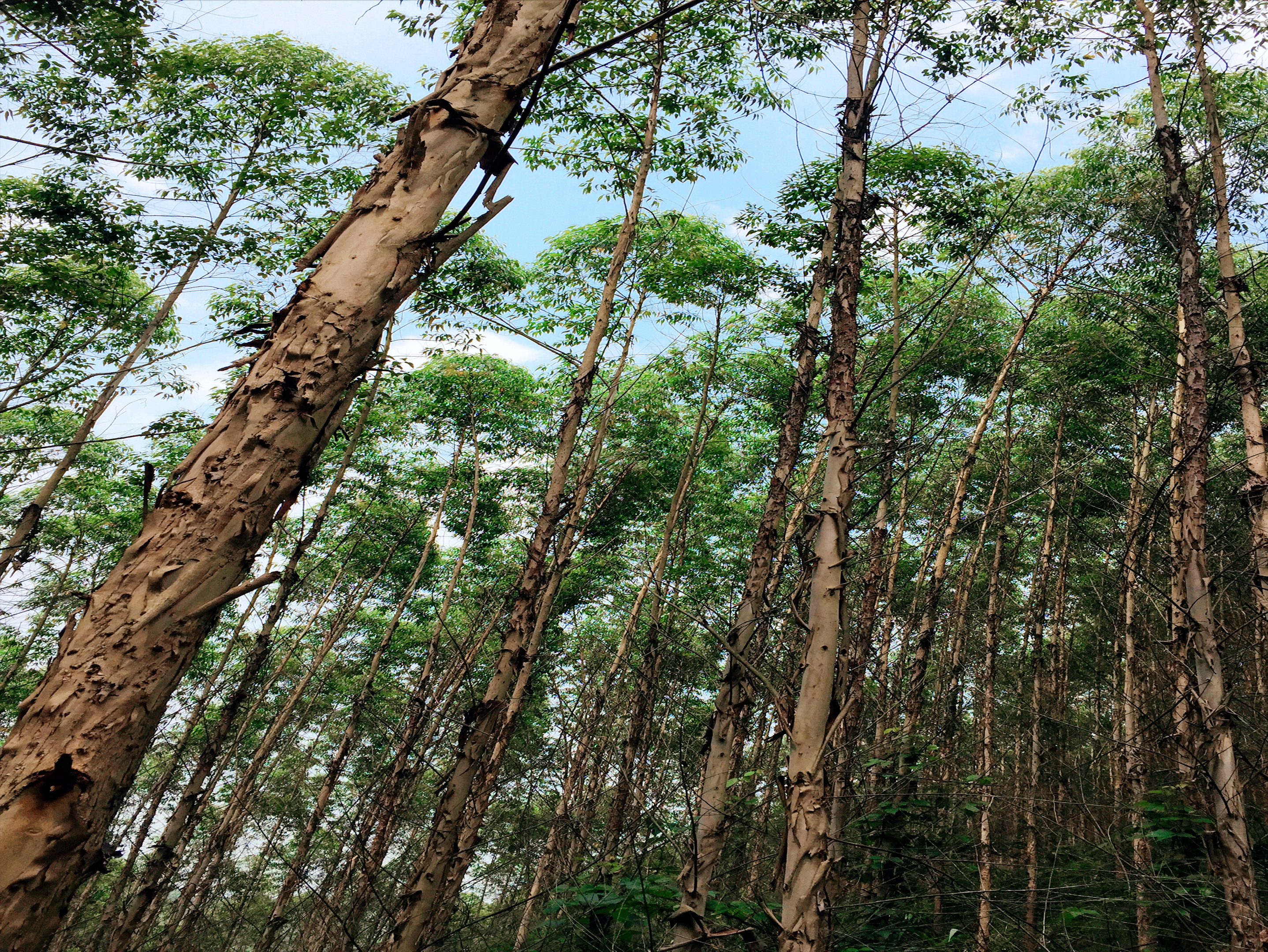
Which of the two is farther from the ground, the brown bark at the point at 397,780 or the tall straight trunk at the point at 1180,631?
the tall straight trunk at the point at 1180,631

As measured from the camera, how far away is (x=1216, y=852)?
4.81m

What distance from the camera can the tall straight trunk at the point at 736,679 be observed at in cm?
344

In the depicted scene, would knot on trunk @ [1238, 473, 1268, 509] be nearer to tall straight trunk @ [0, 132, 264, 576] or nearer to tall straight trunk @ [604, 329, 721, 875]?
tall straight trunk @ [604, 329, 721, 875]

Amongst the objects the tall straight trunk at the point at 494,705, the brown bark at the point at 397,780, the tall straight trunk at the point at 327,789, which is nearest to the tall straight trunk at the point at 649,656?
the tall straight trunk at the point at 494,705

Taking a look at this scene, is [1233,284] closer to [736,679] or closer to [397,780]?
[736,679]

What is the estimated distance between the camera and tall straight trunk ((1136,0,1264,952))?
11.8ft

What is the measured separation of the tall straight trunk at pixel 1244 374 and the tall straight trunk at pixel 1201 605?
0.63 feet

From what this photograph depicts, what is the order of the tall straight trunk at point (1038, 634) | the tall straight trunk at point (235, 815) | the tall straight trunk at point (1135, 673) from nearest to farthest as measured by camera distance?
the tall straight trunk at point (1135, 673) < the tall straight trunk at point (235, 815) < the tall straight trunk at point (1038, 634)

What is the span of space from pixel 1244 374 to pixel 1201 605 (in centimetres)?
170

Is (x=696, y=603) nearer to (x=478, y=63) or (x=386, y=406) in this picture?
(x=478, y=63)

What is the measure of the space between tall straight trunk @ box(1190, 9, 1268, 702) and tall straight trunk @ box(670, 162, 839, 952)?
2.72 metres

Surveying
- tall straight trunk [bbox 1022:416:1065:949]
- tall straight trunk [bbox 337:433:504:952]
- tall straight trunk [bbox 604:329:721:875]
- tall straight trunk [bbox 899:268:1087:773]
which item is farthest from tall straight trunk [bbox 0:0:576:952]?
tall straight trunk [bbox 1022:416:1065:949]

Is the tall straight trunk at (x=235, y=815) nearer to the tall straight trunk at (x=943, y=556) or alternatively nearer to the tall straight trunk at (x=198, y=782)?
the tall straight trunk at (x=198, y=782)

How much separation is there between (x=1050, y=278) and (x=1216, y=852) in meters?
5.42
